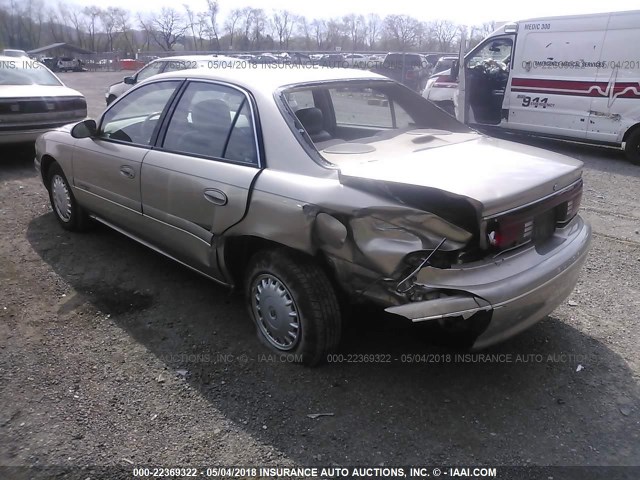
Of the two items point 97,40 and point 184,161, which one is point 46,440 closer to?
point 184,161

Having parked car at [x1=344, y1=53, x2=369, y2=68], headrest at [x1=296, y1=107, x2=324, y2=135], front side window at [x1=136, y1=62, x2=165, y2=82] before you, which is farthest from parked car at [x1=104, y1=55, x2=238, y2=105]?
parked car at [x1=344, y1=53, x2=369, y2=68]

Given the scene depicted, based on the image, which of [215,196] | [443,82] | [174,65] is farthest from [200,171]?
[443,82]

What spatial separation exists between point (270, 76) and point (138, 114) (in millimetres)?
1358

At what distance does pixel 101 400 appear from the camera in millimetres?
2717

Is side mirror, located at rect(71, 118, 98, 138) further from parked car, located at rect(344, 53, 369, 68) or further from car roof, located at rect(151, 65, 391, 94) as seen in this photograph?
parked car, located at rect(344, 53, 369, 68)

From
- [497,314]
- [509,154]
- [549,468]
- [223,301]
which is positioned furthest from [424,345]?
[223,301]

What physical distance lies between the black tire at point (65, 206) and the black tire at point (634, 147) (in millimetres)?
8307

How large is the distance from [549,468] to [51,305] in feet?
11.0

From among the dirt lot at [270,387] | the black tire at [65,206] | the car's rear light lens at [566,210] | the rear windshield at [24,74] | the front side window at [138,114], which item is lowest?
the dirt lot at [270,387]

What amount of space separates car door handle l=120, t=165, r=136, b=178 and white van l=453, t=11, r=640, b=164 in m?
7.97

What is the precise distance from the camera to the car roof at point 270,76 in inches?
123

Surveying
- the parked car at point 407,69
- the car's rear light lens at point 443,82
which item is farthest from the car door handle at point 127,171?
the parked car at point 407,69

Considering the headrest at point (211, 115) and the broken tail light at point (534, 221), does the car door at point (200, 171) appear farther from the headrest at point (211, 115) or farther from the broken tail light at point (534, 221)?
the broken tail light at point (534, 221)

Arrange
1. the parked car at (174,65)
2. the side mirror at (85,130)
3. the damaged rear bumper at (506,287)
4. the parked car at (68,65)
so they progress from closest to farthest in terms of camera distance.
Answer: the damaged rear bumper at (506,287) → the side mirror at (85,130) → the parked car at (174,65) → the parked car at (68,65)
